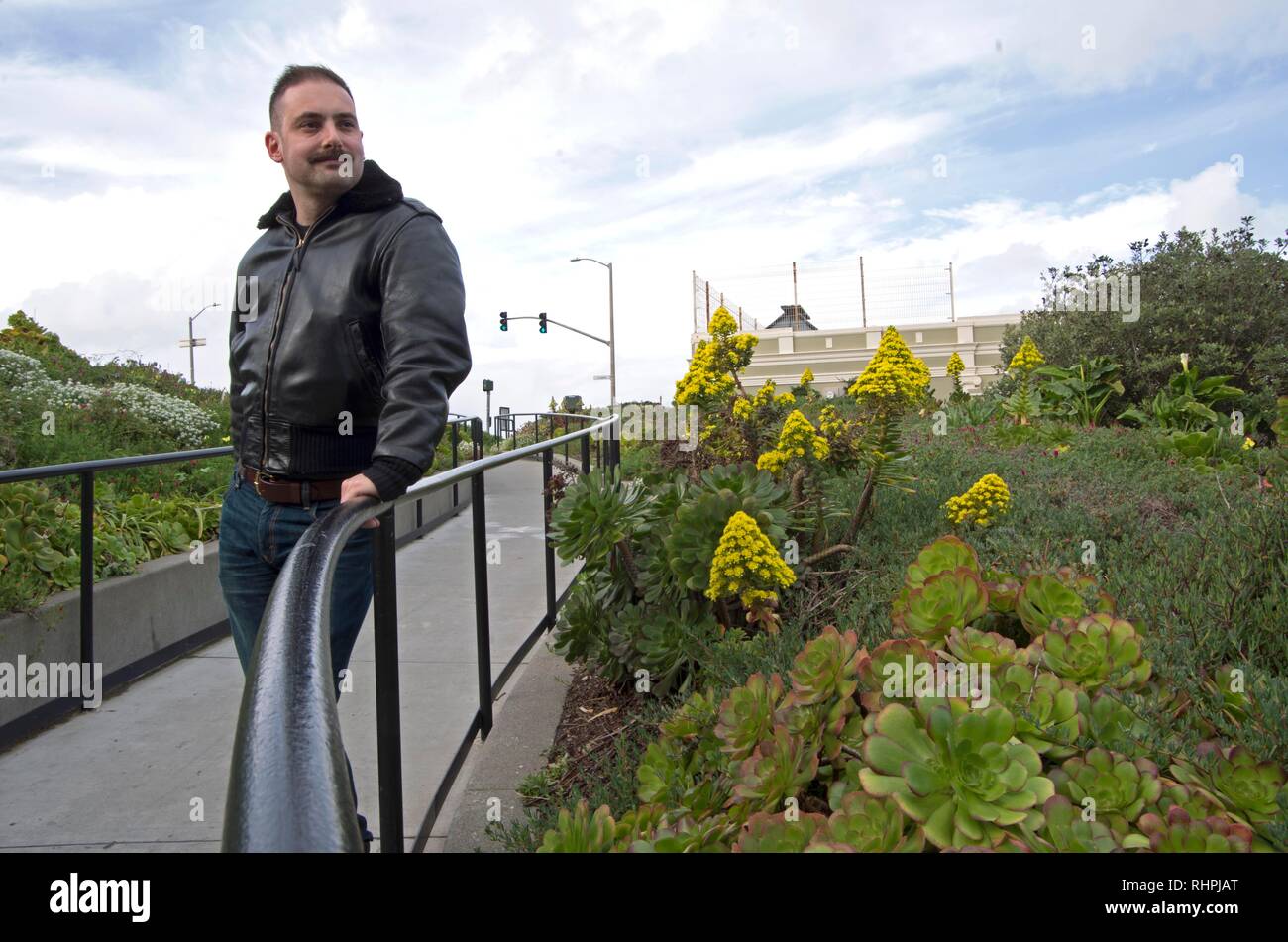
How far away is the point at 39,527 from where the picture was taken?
477 centimetres

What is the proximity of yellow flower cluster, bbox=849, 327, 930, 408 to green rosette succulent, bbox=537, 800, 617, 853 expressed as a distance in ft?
7.64

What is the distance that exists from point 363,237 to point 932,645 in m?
1.66

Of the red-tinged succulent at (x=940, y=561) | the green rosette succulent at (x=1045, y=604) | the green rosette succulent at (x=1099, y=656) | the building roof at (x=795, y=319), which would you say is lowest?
the green rosette succulent at (x=1099, y=656)

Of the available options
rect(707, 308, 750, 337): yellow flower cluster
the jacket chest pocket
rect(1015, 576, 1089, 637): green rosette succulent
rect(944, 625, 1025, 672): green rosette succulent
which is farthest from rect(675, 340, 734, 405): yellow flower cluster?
rect(944, 625, 1025, 672): green rosette succulent

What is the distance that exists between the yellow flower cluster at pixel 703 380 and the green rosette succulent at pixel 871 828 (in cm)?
292

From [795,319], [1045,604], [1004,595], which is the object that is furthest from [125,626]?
[795,319]

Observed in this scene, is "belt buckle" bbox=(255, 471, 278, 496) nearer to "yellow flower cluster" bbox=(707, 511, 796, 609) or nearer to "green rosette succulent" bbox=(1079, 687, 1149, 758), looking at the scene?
"yellow flower cluster" bbox=(707, 511, 796, 609)

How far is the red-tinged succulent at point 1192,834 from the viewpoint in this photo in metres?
1.33

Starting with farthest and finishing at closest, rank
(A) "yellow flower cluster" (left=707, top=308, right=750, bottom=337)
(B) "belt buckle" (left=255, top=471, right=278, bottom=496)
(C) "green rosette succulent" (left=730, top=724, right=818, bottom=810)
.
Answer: (A) "yellow flower cluster" (left=707, top=308, right=750, bottom=337)
(B) "belt buckle" (left=255, top=471, right=278, bottom=496)
(C) "green rosette succulent" (left=730, top=724, right=818, bottom=810)

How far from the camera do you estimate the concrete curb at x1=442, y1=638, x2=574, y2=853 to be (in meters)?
2.65

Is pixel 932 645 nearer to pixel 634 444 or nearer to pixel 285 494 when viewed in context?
pixel 285 494

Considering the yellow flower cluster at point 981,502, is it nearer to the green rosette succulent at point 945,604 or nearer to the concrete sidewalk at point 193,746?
the green rosette succulent at point 945,604

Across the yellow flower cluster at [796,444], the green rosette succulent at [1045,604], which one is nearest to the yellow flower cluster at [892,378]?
the yellow flower cluster at [796,444]
